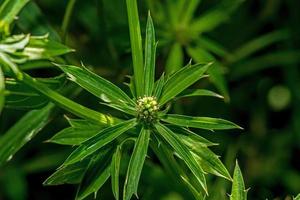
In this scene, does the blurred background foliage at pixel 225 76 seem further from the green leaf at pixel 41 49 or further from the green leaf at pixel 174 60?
the green leaf at pixel 41 49

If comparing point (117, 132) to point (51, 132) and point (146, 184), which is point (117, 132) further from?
point (51, 132)

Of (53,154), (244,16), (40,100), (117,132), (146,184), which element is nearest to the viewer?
(117,132)

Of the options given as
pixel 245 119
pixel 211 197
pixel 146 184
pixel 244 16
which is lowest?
pixel 211 197

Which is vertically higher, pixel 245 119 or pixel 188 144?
pixel 245 119

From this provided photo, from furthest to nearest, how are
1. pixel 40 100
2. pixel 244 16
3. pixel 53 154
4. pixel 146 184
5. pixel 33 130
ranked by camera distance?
pixel 244 16 < pixel 53 154 < pixel 146 184 < pixel 33 130 < pixel 40 100

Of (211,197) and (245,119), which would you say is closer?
(211,197)

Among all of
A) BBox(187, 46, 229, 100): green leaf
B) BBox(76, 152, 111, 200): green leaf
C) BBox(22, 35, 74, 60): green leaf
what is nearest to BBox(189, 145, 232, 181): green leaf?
BBox(76, 152, 111, 200): green leaf

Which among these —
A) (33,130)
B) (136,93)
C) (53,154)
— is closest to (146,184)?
(53,154)
